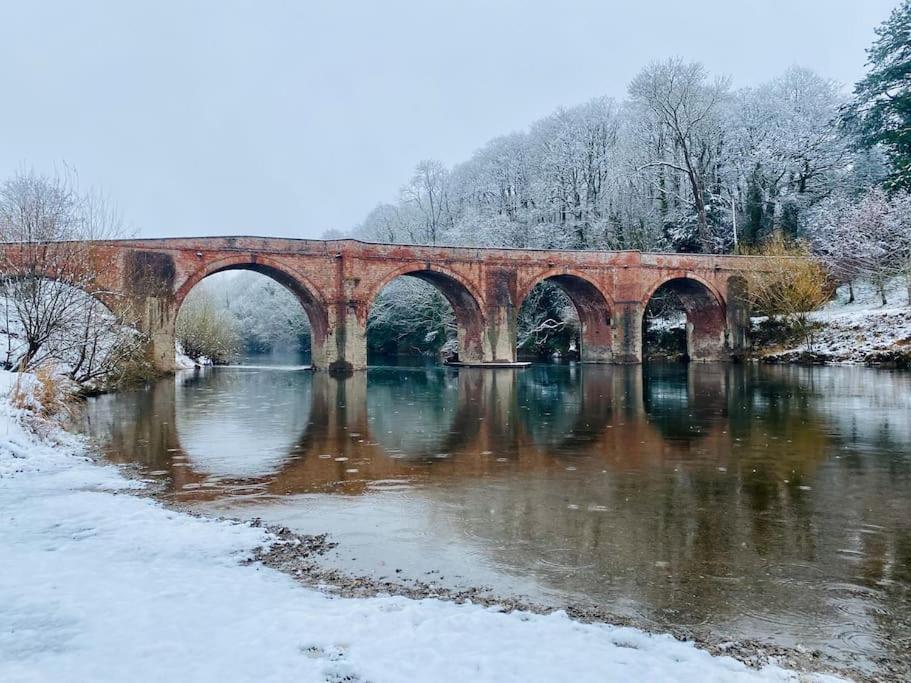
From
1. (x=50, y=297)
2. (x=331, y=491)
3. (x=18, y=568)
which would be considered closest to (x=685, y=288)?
(x=50, y=297)

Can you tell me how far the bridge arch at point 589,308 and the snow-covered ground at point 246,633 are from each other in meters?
30.0

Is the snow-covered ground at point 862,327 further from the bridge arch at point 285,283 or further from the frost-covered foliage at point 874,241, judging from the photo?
the bridge arch at point 285,283

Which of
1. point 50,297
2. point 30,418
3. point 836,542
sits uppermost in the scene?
point 50,297

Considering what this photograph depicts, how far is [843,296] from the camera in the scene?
37625 mm

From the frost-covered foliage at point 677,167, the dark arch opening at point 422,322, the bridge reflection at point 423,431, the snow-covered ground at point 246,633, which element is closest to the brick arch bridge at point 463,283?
the dark arch opening at point 422,322

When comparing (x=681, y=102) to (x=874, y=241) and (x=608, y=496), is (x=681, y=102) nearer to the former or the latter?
(x=874, y=241)

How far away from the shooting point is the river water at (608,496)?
14.6 ft

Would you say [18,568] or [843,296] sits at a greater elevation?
[843,296]

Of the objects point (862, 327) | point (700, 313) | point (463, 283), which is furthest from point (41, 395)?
point (700, 313)

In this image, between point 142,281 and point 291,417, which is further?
point 142,281

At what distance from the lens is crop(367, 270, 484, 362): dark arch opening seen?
35.7 m

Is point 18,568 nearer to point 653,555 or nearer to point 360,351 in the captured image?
point 653,555

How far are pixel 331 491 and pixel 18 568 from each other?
3.36 m

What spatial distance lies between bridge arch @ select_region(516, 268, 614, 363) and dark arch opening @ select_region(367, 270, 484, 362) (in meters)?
3.15
